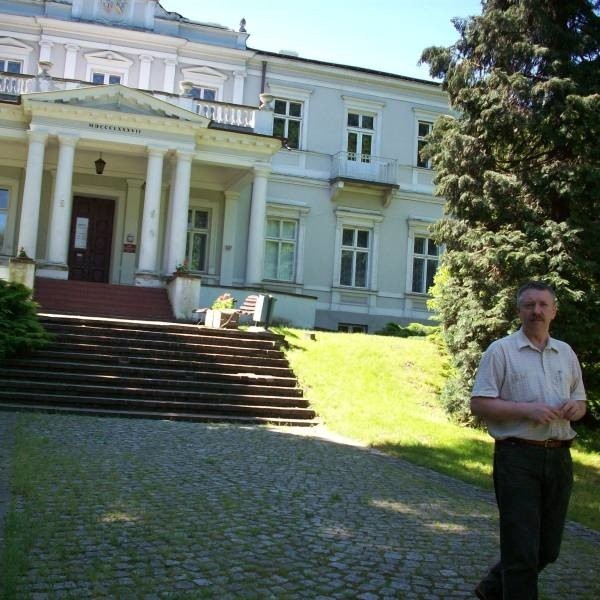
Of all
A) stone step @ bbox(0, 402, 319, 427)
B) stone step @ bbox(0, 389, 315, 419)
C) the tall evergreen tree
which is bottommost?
stone step @ bbox(0, 402, 319, 427)

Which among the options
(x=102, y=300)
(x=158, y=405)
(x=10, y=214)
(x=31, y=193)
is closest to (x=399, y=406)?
(x=158, y=405)

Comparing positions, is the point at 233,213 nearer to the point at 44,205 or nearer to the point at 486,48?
the point at 44,205

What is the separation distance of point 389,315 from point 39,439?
1774 centimetres

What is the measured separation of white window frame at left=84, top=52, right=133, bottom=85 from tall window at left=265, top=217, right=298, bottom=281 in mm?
6662

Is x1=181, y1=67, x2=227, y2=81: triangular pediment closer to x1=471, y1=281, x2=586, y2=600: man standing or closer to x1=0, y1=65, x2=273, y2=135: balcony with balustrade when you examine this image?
x1=0, y1=65, x2=273, y2=135: balcony with balustrade

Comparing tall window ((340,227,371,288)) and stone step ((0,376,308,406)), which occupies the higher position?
tall window ((340,227,371,288))

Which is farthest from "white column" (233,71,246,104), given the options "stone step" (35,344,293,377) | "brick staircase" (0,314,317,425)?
"stone step" (35,344,293,377)

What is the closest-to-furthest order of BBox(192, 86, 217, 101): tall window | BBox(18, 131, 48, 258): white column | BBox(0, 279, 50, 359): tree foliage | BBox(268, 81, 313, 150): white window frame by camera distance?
BBox(0, 279, 50, 359): tree foliage
BBox(18, 131, 48, 258): white column
BBox(192, 86, 217, 101): tall window
BBox(268, 81, 313, 150): white window frame

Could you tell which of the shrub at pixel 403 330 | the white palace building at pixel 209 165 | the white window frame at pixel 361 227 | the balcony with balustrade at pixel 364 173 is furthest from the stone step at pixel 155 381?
the balcony with balustrade at pixel 364 173

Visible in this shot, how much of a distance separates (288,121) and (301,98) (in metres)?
0.93

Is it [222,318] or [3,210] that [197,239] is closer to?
[3,210]

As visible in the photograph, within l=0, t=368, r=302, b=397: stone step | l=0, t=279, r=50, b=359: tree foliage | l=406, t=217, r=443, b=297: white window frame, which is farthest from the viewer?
l=406, t=217, r=443, b=297: white window frame

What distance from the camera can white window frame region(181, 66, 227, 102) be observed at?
23875mm

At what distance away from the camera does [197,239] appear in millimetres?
24031
